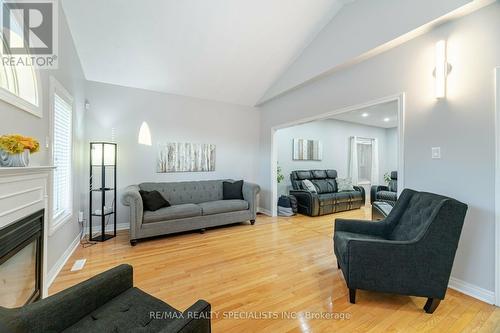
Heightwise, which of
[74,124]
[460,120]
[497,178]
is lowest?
[497,178]

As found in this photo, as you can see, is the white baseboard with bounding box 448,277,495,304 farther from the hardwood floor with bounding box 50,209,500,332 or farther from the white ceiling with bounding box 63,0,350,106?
the white ceiling with bounding box 63,0,350,106

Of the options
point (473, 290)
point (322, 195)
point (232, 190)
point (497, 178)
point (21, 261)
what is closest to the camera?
point (21, 261)

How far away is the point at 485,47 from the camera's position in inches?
77.9

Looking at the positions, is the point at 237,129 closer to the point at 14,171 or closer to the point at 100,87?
the point at 100,87

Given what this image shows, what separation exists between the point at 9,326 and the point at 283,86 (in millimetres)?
4434

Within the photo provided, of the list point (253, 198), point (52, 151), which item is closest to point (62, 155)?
point (52, 151)

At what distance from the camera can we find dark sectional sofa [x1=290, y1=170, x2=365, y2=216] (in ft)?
16.4

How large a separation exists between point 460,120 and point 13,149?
3.64 m

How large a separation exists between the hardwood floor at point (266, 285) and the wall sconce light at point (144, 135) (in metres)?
1.71

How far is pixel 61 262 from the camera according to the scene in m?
2.52

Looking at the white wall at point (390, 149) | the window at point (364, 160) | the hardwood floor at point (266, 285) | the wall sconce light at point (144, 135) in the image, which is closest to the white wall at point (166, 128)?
the wall sconce light at point (144, 135)

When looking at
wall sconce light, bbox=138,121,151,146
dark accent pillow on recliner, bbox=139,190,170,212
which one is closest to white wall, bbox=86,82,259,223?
wall sconce light, bbox=138,121,151,146

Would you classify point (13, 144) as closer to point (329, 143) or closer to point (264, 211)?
point (264, 211)

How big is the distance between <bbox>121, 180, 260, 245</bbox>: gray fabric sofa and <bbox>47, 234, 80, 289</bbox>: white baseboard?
28.0 inches
